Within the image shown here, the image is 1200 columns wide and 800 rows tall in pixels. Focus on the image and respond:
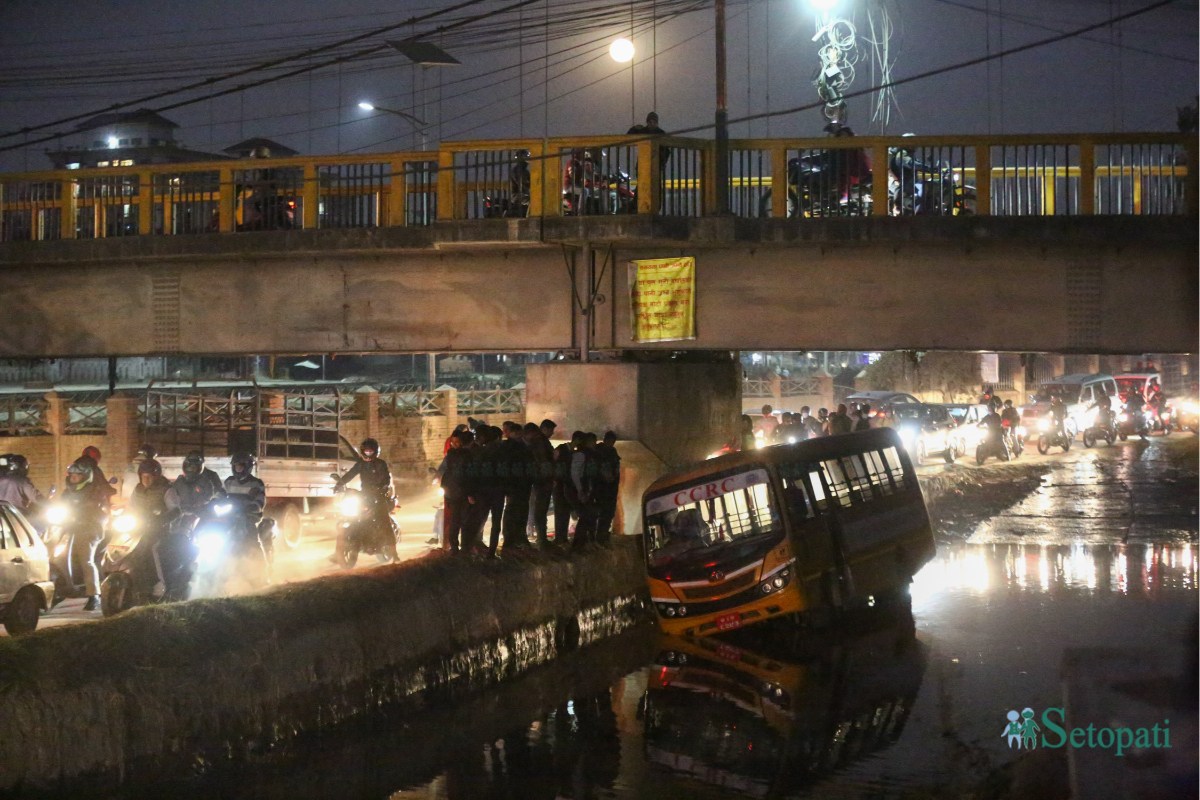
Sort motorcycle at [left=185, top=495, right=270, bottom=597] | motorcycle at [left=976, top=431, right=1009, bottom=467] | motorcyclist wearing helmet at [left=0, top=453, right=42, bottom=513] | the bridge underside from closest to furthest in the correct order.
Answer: motorcycle at [left=185, top=495, right=270, bottom=597] → motorcyclist wearing helmet at [left=0, top=453, right=42, bottom=513] → the bridge underside → motorcycle at [left=976, top=431, right=1009, bottom=467]

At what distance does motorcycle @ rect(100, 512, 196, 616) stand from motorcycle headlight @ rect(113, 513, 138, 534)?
97.8 inches

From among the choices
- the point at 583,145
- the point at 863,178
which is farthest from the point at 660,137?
the point at 863,178

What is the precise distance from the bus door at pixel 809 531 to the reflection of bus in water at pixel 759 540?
0.04 feet

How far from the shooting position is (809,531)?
1369 centimetres

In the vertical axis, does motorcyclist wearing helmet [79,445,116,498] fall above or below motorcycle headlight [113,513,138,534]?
above

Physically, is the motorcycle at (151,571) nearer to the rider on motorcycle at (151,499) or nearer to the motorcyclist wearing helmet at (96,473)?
the rider on motorcycle at (151,499)

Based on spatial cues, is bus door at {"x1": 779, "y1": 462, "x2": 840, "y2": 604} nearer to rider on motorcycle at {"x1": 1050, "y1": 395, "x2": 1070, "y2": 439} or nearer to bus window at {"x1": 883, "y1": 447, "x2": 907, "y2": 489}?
bus window at {"x1": 883, "y1": 447, "x2": 907, "y2": 489}

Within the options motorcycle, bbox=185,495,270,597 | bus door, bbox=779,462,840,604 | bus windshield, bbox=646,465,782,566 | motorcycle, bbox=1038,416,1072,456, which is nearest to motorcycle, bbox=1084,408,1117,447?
motorcycle, bbox=1038,416,1072,456

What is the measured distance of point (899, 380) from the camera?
47.8m

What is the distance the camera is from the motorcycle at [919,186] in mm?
17531

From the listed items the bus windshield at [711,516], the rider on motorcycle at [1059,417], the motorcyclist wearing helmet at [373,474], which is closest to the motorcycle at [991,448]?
the rider on motorcycle at [1059,417]

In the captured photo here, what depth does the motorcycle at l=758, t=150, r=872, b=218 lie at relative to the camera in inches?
702

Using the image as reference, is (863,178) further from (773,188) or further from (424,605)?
(424,605)

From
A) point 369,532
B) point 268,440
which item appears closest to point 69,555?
point 369,532
